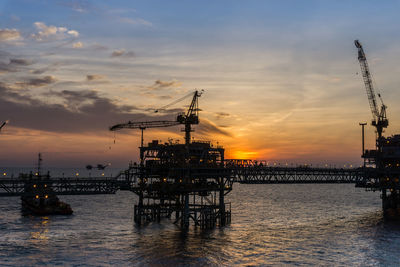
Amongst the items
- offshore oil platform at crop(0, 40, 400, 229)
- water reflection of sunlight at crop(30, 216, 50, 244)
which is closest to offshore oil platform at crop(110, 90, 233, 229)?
offshore oil platform at crop(0, 40, 400, 229)

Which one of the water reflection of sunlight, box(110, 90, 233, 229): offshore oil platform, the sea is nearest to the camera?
the sea

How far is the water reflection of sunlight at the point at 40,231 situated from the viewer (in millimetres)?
75562

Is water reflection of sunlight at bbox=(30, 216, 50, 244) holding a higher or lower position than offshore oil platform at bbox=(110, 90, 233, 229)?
lower

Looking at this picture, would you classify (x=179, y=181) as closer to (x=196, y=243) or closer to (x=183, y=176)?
(x=183, y=176)

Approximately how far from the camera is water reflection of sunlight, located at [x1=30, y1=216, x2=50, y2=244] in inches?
2975

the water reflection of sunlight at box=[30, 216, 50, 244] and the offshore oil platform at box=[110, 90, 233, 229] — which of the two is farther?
the offshore oil platform at box=[110, 90, 233, 229]

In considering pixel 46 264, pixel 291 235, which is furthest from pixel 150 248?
pixel 291 235

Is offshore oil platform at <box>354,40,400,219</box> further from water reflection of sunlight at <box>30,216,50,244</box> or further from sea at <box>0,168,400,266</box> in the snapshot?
water reflection of sunlight at <box>30,216,50,244</box>

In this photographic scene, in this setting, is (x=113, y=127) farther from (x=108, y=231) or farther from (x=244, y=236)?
(x=244, y=236)

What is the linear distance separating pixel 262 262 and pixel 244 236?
21.1m

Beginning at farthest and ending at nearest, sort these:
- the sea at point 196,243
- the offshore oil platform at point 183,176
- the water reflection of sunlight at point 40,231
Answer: the offshore oil platform at point 183,176
the water reflection of sunlight at point 40,231
the sea at point 196,243

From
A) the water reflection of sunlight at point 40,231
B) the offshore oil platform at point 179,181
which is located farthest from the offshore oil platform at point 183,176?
the water reflection of sunlight at point 40,231

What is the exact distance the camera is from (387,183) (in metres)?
124

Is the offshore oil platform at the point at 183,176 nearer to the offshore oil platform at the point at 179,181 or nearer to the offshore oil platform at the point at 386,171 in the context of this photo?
the offshore oil platform at the point at 179,181
